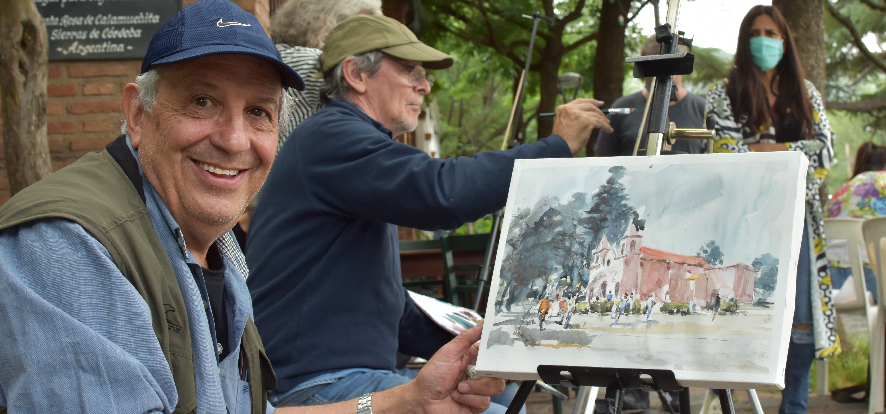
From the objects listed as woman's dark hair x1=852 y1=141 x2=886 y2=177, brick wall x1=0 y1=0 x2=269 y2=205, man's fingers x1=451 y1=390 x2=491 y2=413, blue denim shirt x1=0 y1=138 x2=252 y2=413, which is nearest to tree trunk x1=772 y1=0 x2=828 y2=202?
woman's dark hair x1=852 y1=141 x2=886 y2=177

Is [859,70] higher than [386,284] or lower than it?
higher

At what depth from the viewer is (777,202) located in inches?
55.2

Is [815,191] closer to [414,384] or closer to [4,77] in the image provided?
[414,384]

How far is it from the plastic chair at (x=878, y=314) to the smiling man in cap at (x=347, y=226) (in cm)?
249


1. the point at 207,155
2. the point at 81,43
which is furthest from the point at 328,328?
the point at 81,43

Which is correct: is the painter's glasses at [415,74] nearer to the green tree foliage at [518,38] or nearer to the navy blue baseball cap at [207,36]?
the navy blue baseball cap at [207,36]

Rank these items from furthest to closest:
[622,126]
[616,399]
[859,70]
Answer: [859,70] < [622,126] < [616,399]

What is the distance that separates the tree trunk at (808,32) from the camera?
5.13m

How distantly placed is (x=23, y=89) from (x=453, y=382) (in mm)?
1882

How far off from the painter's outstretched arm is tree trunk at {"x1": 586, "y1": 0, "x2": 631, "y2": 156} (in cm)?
637

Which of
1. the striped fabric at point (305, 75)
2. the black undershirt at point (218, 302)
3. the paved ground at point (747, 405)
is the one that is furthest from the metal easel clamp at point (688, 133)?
the paved ground at point (747, 405)

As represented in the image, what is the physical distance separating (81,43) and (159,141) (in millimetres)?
3612

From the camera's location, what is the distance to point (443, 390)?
1.68 m

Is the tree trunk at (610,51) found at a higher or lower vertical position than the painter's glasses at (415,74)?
higher
